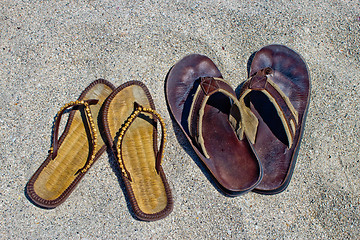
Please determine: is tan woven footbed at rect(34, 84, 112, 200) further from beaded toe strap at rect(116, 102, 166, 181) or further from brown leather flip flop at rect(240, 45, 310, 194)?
brown leather flip flop at rect(240, 45, 310, 194)

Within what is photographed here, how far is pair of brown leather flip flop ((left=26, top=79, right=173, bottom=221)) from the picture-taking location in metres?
Result: 1.93

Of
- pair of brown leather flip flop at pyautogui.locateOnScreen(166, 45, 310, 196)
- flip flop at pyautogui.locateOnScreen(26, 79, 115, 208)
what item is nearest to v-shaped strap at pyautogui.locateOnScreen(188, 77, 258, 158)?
pair of brown leather flip flop at pyautogui.locateOnScreen(166, 45, 310, 196)

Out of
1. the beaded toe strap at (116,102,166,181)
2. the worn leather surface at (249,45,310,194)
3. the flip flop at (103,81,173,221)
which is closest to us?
the beaded toe strap at (116,102,166,181)

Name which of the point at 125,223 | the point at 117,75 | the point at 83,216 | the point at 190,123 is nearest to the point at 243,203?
the point at 190,123

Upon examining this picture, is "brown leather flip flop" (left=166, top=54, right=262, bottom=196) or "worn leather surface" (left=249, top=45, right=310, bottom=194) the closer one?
"brown leather flip flop" (left=166, top=54, right=262, bottom=196)

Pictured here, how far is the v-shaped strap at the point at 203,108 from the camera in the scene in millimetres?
1970

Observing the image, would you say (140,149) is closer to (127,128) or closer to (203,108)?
(127,128)

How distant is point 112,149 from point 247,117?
3.13 feet

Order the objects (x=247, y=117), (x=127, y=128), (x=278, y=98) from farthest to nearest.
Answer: (x=247, y=117), (x=278, y=98), (x=127, y=128)

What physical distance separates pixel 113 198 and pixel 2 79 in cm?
114

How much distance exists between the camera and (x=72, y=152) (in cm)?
203

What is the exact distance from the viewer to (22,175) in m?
1.99

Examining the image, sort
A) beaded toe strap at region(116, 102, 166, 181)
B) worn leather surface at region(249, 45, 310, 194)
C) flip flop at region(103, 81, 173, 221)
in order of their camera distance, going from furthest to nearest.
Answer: worn leather surface at region(249, 45, 310, 194) → flip flop at region(103, 81, 173, 221) → beaded toe strap at region(116, 102, 166, 181)

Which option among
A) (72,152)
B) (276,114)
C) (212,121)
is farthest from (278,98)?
(72,152)
